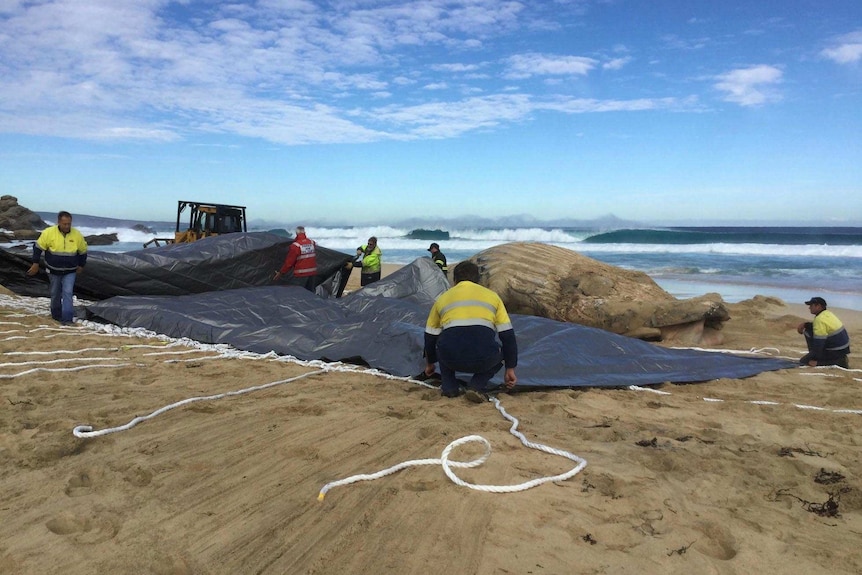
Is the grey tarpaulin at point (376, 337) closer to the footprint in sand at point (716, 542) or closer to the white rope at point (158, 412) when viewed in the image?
the white rope at point (158, 412)

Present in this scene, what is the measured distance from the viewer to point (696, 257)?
26.0 m

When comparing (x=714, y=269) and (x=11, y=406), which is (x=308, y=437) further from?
(x=714, y=269)

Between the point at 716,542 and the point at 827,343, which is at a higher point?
the point at 827,343

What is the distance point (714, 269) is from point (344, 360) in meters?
18.3

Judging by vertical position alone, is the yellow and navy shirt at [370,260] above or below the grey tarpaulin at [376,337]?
above

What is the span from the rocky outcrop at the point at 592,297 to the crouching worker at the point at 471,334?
11.5ft

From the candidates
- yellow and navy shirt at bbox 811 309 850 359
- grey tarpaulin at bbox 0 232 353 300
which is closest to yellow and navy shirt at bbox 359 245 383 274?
grey tarpaulin at bbox 0 232 353 300

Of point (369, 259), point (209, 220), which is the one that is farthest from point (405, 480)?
point (209, 220)

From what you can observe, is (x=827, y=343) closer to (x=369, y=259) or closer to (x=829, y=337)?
Result: (x=829, y=337)

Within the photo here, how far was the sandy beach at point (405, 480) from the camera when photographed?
225cm

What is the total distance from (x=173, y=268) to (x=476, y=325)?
4889 mm

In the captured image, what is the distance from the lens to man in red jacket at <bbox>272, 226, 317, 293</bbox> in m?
8.34

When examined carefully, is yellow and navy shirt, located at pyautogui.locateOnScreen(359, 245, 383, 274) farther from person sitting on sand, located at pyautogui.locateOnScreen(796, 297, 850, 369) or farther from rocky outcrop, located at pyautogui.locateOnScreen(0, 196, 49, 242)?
rocky outcrop, located at pyautogui.locateOnScreen(0, 196, 49, 242)

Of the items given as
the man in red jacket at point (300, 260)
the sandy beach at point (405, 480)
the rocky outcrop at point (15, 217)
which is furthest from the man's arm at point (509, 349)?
the rocky outcrop at point (15, 217)
